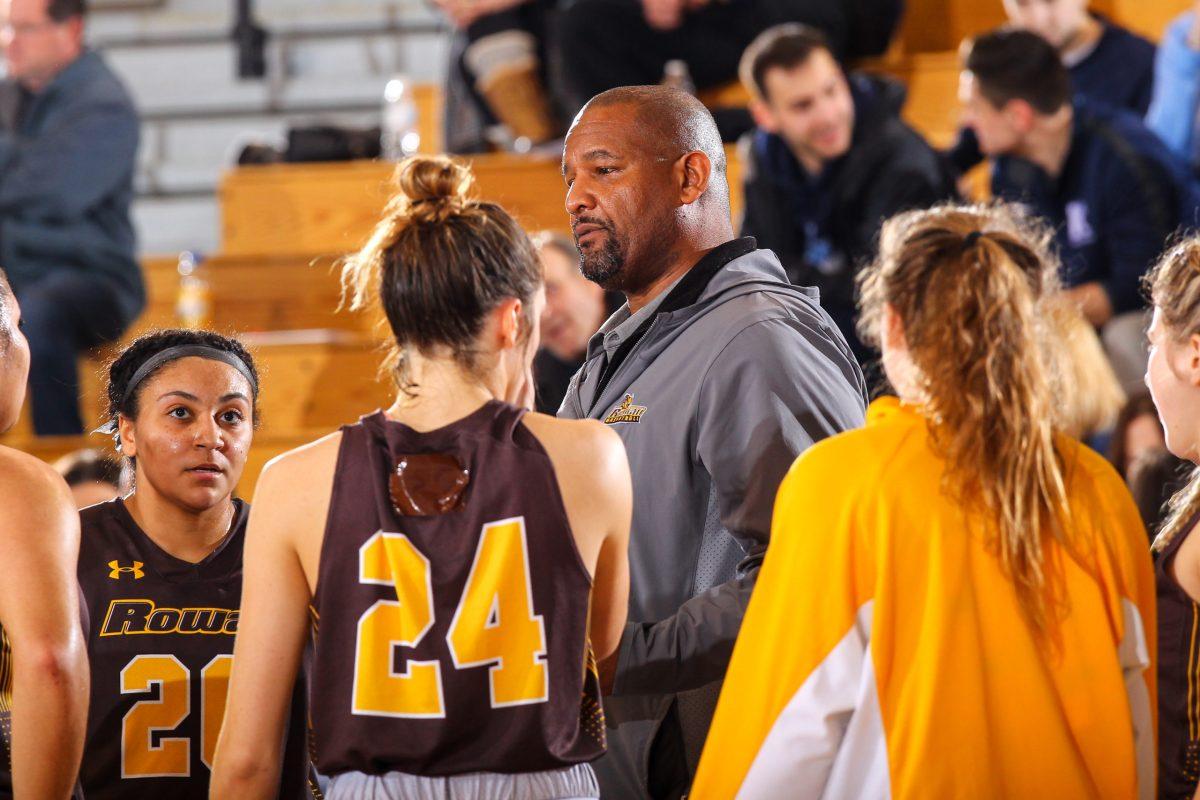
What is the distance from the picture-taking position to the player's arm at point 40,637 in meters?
1.73

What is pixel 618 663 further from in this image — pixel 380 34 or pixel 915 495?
pixel 380 34

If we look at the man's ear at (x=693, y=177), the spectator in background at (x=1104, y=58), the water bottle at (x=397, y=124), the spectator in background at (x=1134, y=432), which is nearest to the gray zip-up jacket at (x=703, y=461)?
the man's ear at (x=693, y=177)

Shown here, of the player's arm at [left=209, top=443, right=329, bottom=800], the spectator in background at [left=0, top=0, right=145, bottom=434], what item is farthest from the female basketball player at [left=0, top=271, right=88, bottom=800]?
the spectator in background at [left=0, top=0, right=145, bottom=434]

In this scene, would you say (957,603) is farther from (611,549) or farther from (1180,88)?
(1180,88)

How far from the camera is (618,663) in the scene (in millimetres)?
1866

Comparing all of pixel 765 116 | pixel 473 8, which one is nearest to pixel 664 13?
pixel 473 8

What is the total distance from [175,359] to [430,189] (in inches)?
30.0

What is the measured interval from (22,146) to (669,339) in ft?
12.9

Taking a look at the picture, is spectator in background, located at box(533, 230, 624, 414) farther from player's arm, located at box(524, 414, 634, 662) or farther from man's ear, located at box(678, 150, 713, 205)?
player's arm, located at box(524, 414, 634, 662)

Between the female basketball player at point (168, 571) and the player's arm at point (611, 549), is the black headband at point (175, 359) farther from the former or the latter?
the player's arm at point (611, 549)

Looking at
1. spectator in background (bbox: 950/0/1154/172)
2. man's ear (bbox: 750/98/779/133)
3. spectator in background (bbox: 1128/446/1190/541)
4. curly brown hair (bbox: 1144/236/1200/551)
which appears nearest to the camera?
curly brown hair (bbox: 1144/236/1200/551)

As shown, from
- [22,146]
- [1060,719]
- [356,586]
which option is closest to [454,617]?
[356,586]

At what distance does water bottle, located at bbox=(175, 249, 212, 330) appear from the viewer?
521cm

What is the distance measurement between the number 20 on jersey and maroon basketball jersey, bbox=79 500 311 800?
566 millimetres
